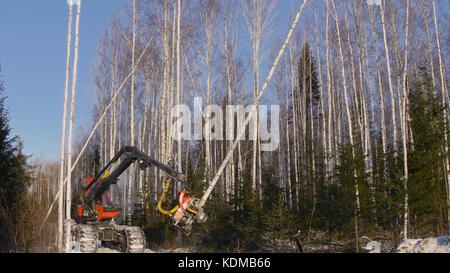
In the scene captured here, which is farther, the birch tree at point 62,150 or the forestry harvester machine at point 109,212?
the forestry harvester machine at point 109,212

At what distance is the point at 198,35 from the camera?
19734mm

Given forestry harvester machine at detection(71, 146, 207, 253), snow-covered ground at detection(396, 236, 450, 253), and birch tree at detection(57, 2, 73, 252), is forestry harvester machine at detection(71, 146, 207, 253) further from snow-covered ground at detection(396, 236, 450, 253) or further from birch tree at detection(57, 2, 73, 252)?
snow-covered ground at detection(396, 236, 450, 253)

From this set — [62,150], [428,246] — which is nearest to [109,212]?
[62,150]

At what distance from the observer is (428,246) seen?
28.8 feet

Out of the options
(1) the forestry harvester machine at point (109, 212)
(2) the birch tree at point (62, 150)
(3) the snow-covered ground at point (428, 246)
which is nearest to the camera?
(2) the birch tree at point (62, 150)

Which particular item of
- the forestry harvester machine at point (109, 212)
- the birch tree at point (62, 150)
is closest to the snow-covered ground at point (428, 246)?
the forestry harvester machine at point (109, 212)

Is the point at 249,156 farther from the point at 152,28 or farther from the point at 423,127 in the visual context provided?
the point at 423,127

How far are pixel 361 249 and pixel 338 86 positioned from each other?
15358 mm

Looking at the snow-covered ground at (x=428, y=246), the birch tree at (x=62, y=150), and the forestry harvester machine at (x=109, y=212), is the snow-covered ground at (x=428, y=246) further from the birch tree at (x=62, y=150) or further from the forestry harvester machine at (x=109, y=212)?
the birch tree at (x=62, y=150)

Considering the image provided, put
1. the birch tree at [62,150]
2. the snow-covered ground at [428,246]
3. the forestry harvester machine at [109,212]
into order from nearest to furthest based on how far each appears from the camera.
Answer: the birch tree at [62,150] → the snow-covered ground at [428,246] → the forestry harvester machine at [109,212]

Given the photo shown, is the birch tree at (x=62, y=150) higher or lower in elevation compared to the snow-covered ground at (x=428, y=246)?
higher

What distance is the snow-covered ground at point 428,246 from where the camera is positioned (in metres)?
8.58

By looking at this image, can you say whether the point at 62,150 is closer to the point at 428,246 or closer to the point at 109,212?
the point at 109,212

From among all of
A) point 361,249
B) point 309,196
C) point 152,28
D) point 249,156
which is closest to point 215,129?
point 249,156
